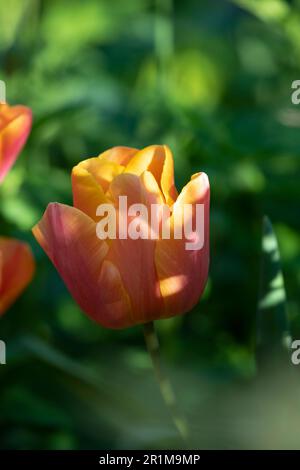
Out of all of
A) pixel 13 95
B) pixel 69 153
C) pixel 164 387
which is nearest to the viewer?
pixel 164 387

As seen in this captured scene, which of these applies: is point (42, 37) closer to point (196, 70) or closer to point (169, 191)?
point (196, 70)

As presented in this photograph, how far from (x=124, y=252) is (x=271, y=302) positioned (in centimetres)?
15

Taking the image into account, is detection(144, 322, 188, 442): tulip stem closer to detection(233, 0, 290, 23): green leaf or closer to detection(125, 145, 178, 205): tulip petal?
detection(125, 145, 178, 205): tulip petal

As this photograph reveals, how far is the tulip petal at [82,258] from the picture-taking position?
838 mm

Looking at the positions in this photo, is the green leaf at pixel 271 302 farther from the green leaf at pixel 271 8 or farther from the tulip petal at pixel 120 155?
the green leaf at pixel 271 8

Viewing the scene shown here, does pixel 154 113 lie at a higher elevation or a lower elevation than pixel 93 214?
higher

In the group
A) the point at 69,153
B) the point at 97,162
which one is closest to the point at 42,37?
the point at 69,153

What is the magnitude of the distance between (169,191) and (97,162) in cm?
7

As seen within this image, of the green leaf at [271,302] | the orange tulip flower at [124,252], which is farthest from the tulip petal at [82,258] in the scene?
the green leaf at [271,302]

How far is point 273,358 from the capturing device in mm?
916

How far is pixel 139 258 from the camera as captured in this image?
2.83 feet

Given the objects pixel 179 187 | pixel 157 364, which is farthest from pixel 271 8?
pixel 157 364

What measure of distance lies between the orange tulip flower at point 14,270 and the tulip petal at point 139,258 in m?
0.09

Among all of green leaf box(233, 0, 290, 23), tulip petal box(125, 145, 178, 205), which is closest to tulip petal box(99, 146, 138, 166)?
tulip petal box(125, 145, 178, 205)
